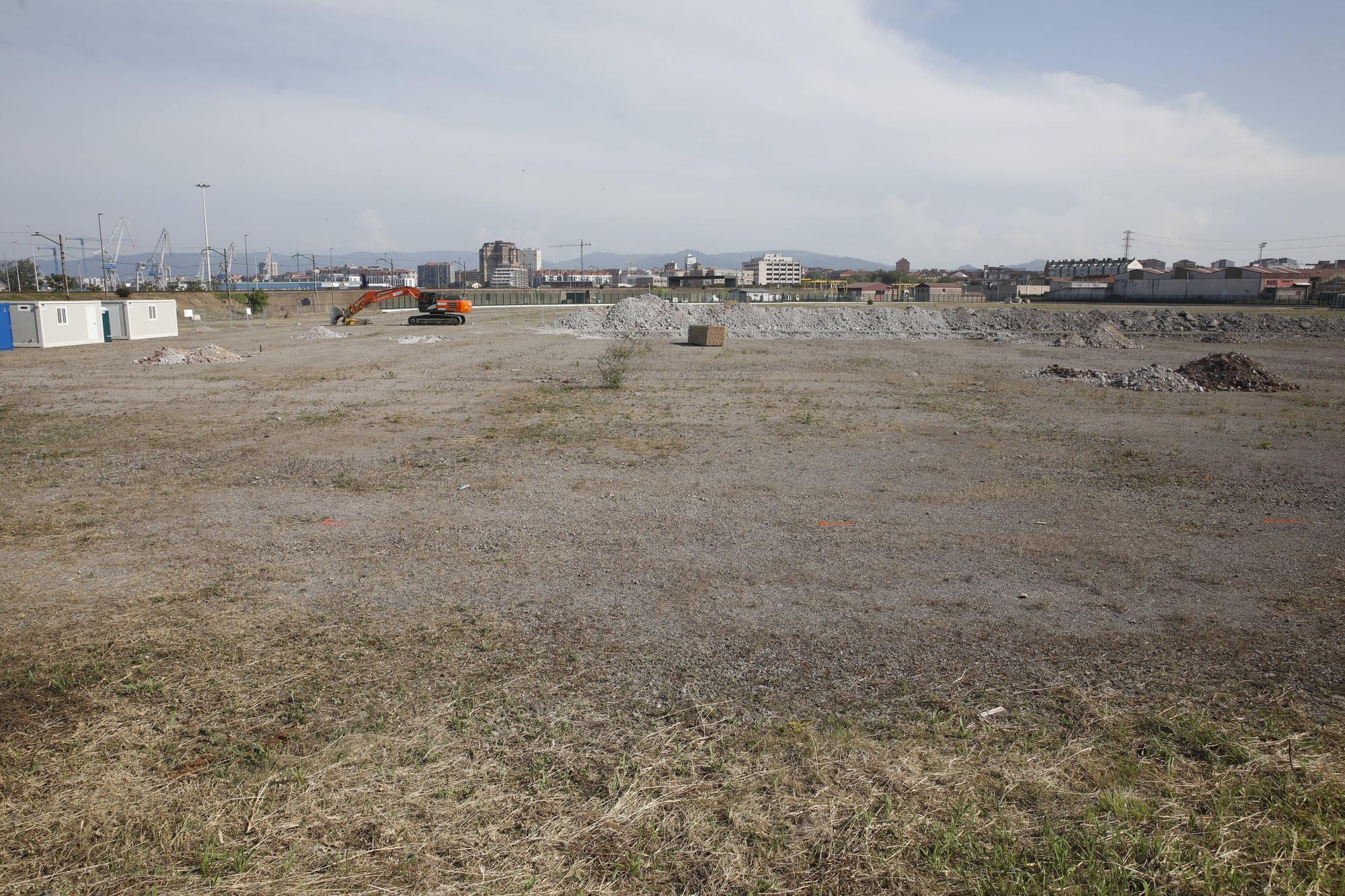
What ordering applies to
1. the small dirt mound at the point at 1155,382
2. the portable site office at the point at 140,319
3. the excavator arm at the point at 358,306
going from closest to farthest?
the small dirt mound at the point at 1155,382 < the portable site office at the point at 140,319 < the excavator arm at the point at 358,306

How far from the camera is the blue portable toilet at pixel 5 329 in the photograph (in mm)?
33875

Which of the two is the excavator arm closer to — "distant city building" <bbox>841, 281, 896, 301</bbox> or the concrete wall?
the concrete wall

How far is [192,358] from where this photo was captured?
2920 centimetres

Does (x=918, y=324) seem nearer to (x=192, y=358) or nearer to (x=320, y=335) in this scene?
(x=320, y=335)

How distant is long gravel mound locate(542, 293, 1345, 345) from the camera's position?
4828 cm

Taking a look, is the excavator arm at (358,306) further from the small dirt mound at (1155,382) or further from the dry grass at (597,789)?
the dry grass at (597,789)

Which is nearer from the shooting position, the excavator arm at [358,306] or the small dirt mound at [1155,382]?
the small dirt mound at [1155,382]

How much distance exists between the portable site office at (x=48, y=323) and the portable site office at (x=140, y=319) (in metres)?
2.09

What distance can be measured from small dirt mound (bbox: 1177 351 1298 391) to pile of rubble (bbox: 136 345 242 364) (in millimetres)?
31665

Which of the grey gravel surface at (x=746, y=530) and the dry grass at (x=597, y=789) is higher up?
the grey gravel surface at (x=746, y=530)

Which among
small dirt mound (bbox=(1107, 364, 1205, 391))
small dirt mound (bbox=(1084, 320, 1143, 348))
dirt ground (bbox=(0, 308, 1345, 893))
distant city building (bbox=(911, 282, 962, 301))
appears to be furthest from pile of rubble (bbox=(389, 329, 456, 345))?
distant city building (bbox=(911, 282, 962, 301))

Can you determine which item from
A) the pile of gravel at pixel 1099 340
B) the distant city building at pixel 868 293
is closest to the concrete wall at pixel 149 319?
the pile of gravel at pixel 1099 340

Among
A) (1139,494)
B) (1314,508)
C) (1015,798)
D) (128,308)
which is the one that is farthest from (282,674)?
(128,308)

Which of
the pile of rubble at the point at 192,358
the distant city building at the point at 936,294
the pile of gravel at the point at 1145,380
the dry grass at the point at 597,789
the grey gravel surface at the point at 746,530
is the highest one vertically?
the distant city building at the point at 936,294
